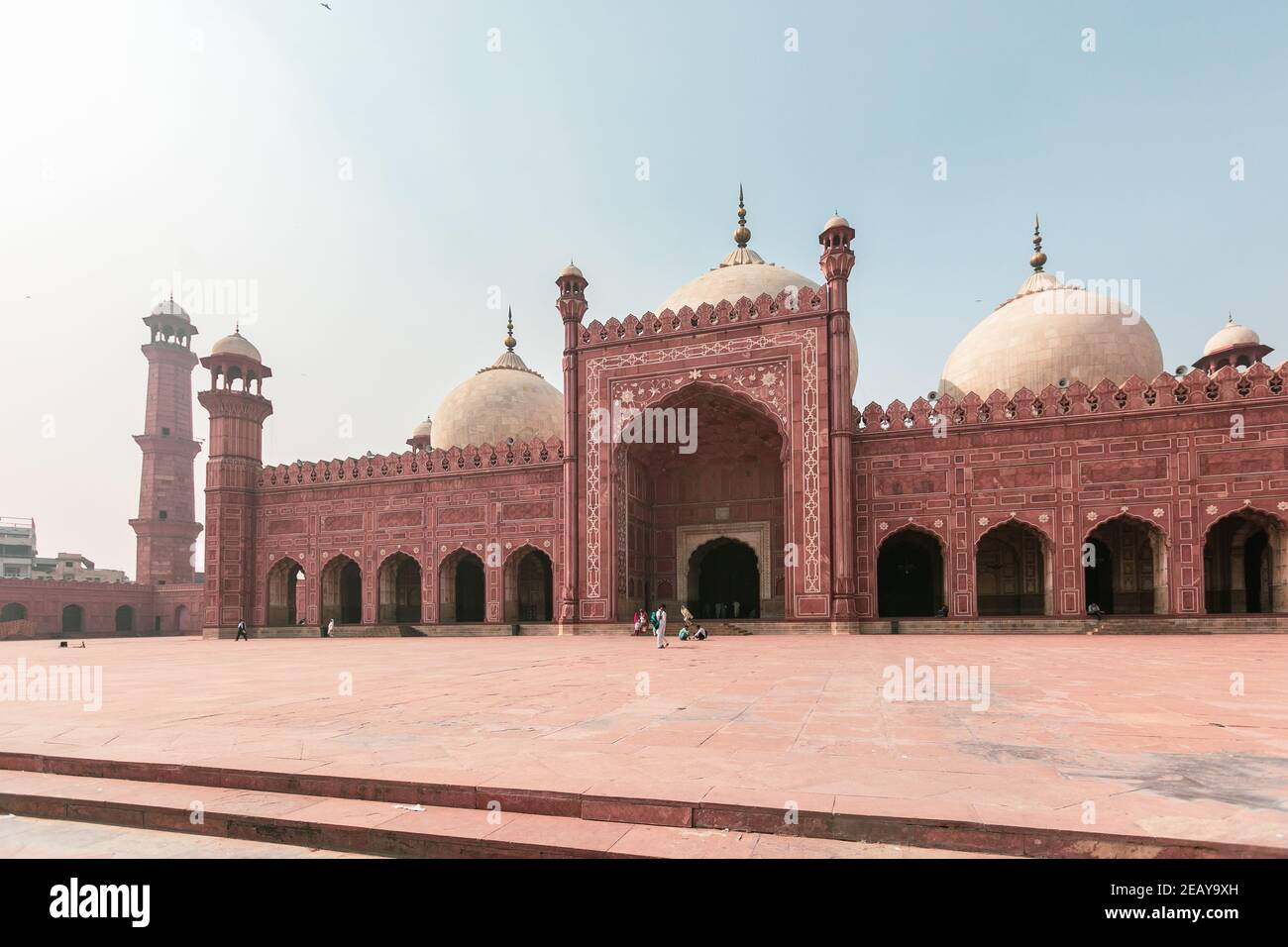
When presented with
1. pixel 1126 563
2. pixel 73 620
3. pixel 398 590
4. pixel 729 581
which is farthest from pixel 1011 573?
pixel 73 620

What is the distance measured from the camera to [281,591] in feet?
88.4

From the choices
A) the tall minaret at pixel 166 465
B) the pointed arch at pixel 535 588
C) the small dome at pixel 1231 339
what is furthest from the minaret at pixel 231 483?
the small dome at pixel 1231 339

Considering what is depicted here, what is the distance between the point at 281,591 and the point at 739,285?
20066 mm

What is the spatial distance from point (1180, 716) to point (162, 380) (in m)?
52.3

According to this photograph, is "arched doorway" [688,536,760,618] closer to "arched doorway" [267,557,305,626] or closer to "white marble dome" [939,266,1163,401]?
"white marble dome" [939,266,1163,401]

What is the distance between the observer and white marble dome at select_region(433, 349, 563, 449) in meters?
30.5

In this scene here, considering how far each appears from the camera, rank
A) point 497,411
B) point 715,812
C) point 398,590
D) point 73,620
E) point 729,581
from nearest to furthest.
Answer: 1. point 715,812
2. point 729,581
3. point 398,590
4. point 497,411
5. point 73,620

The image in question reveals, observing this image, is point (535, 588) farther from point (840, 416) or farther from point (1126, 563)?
point (1126, 563)

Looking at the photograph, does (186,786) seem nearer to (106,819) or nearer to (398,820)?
(106,819)

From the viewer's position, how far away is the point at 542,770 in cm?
363

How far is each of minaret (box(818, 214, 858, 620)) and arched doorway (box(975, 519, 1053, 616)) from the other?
14.0 feet

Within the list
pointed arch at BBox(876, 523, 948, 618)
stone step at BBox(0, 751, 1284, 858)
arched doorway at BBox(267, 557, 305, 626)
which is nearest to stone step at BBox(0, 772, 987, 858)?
stone step at BBox(0, 751, 1284, 858)

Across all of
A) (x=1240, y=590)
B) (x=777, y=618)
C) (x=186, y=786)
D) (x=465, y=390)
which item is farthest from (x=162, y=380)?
(x=1240, y=590)

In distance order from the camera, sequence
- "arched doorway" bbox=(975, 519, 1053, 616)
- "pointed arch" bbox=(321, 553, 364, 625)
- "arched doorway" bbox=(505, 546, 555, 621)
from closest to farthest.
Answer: "arched doorway" bbox=(975, 519, 1053, 616) → "pointed arch" bbox=(321, 553, 364, 625) → "arched doorway" bbox=(505, 546, 555, 621)
